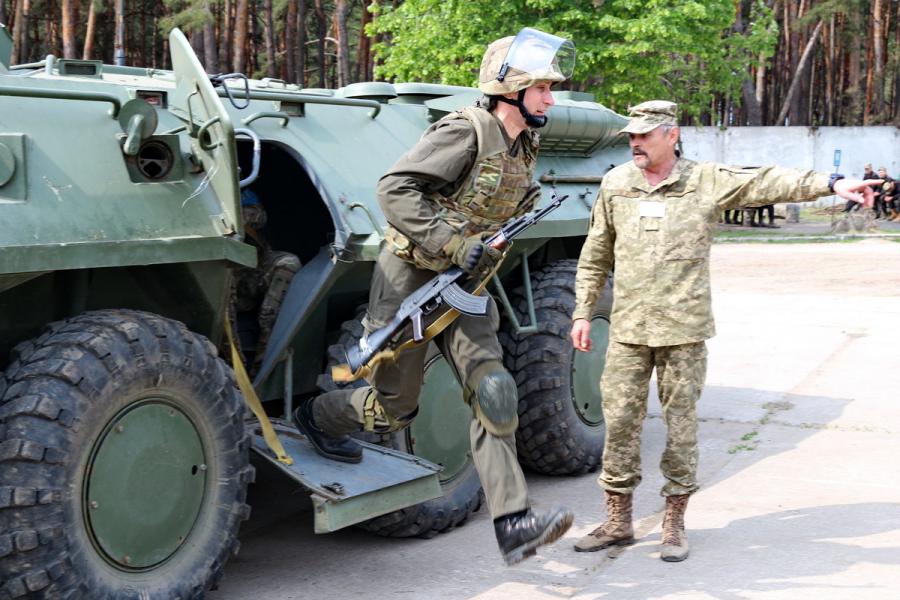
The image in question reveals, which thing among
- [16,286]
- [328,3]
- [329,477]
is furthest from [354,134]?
[328,3]

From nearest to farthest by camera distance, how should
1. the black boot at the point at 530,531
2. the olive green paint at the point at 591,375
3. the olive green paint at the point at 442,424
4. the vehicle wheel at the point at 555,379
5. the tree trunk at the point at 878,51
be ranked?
the black boot at the point at 530,531, the olive green paint at the point at 442,424, the vehicle wheel at the point at 555,379, the olive green paint at the point at 591,375, the tree trunk at the point at 878,51

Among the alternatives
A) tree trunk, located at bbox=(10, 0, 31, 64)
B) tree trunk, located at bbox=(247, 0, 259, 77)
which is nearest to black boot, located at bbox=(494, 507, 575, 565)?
tree trunk, located at bbox=(10, 0, 31, 64)

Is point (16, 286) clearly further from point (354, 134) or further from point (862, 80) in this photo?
point (862, 80)

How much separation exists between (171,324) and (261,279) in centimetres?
104

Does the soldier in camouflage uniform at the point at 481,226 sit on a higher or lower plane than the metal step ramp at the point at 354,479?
higher

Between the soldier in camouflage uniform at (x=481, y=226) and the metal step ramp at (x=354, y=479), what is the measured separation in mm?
317

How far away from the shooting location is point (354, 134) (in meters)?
5.24

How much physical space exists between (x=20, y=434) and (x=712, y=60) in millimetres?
24637

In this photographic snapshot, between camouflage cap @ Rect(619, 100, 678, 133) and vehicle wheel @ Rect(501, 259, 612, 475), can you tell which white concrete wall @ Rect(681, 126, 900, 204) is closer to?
vehicle wheel @ Rect(501, 259, 612, 475)

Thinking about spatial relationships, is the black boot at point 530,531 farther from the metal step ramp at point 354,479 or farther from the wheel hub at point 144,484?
the wheel hub at point 144,484

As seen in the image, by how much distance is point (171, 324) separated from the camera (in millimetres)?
3982

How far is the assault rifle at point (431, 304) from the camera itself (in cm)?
422

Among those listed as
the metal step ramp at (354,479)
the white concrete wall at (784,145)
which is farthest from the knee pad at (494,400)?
the white concrete wall at (784,145)

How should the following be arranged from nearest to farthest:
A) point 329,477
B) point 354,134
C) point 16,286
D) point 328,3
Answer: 1. point 16,286
2. point 329,477
3. point 354,134
4. point 328,3
